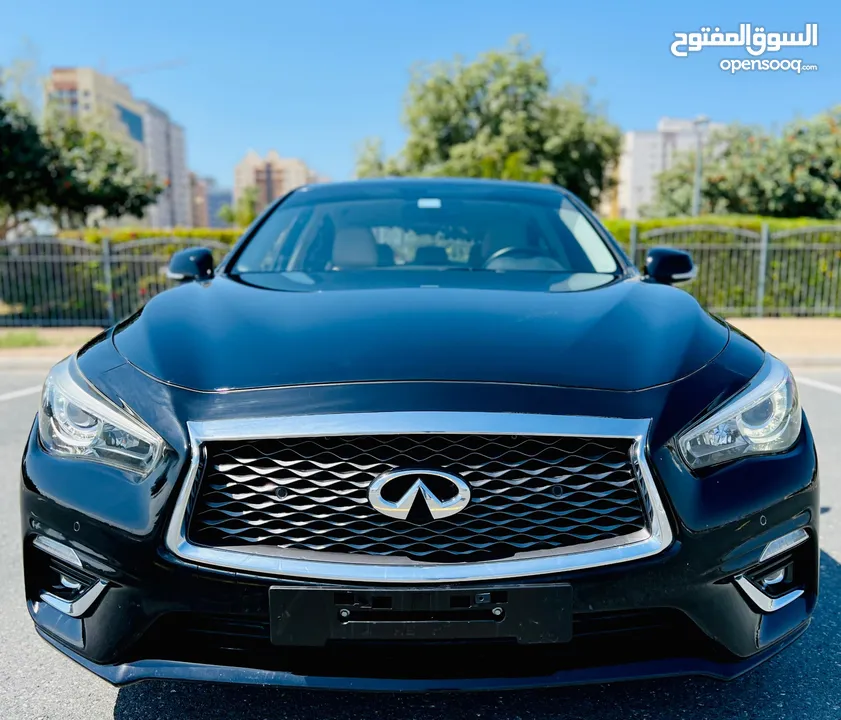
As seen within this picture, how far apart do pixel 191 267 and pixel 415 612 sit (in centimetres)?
181

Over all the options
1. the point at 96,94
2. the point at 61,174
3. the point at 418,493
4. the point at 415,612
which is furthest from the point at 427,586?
the point at 96,94

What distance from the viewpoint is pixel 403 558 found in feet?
5.37

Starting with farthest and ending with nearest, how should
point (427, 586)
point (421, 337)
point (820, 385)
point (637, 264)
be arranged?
point (637, 264)
point (820, 385)
point (421, 337)
point (427, 586)

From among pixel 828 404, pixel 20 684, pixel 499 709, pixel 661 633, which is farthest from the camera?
pixel 828 404

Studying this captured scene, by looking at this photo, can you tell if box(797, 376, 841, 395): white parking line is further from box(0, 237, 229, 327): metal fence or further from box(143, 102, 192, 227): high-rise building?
box(143, 102, 192, 227): high-rise building

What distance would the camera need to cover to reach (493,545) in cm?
165

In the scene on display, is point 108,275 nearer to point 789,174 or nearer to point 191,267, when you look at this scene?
point 191,267

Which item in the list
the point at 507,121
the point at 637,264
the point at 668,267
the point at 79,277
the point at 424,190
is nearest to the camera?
the point at 668,267

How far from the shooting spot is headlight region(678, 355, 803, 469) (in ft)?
5.69

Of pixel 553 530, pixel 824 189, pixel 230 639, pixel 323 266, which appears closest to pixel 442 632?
pixel 553 530

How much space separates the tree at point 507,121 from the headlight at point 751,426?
33.4 m

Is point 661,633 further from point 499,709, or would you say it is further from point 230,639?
point 230,639

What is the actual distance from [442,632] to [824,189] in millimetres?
26330

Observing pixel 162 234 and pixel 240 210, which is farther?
pixel 240 210
